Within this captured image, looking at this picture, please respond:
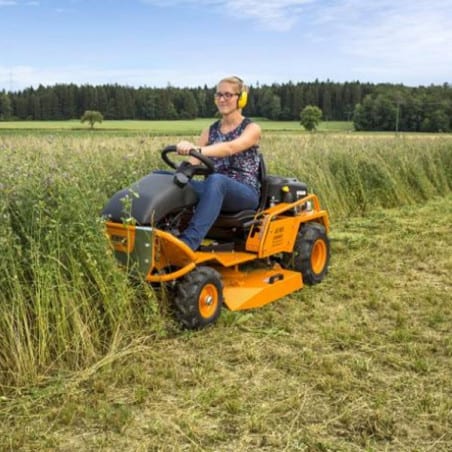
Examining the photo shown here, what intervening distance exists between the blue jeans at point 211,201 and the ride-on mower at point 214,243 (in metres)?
0.08

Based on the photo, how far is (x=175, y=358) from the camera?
3.90 meters

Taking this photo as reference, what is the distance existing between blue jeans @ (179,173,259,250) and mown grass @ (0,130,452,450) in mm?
576

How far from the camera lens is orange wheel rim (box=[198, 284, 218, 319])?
4.35 m

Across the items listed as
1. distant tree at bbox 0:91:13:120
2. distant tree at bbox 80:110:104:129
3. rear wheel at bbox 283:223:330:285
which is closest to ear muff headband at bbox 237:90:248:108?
rear wheel at bbox 283:223:330:285

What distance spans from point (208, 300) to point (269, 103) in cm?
4350

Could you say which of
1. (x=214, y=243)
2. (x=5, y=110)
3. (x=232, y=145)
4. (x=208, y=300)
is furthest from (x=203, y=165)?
(x=5, y=110)

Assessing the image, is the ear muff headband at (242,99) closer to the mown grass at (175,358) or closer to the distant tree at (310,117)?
the mown grass at (175,358)

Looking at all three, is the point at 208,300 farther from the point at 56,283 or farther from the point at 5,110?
the point at 5,110

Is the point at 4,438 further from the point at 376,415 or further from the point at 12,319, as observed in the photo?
the point at 376,415

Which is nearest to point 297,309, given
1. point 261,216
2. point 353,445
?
point 261,216

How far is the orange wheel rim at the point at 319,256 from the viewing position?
19.1 ft

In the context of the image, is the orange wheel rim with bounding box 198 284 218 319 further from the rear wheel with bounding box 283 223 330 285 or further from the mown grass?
the rear wheel with bounding box 283 223 330 285

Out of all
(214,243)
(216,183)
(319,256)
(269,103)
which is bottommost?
(319,256)

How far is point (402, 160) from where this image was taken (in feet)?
37.9
